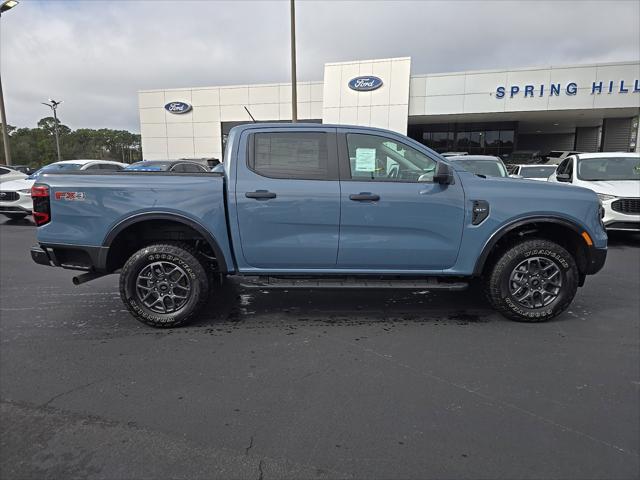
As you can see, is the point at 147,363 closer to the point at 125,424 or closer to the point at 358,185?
the point at 125,424

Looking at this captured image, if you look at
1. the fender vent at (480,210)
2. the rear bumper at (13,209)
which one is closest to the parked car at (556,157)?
the fender vent at (480,210)

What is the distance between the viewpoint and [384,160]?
3965 millimetres

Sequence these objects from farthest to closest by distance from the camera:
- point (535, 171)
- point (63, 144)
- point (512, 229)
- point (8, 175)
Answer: point (63, 144)
point (535, 171)
point (8, 175)
point (512, 229)

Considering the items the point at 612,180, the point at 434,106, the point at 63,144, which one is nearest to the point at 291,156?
the point at 612,180

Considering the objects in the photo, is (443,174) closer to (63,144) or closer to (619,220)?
(619,220)

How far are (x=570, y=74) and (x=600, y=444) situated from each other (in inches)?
1088

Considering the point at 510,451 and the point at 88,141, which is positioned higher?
the point at 88,141

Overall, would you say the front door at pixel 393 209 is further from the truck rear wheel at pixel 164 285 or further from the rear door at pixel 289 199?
the truck rear wheel at pixel 164 285

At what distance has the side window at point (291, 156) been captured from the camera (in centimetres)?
389

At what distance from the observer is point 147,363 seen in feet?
10.9

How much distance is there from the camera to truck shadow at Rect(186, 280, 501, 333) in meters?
4.15

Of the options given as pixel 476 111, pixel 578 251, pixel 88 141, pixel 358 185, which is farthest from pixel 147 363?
pixel 88 141

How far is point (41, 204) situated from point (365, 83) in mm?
25601

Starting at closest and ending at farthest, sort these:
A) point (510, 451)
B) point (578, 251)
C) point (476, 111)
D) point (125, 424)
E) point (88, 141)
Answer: point (510, 451), point (125, 424), point (578, 251), point (476, 111), point (88, 141)
